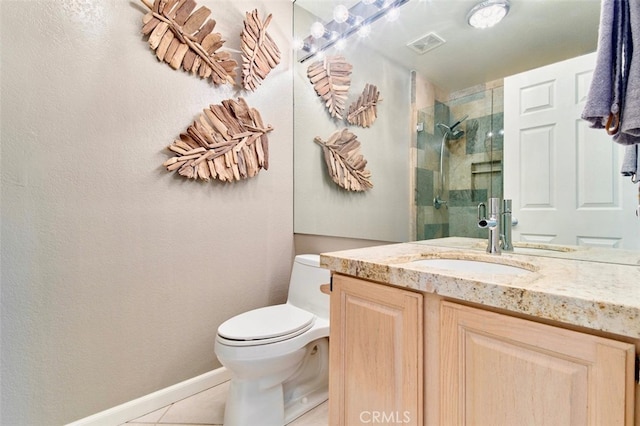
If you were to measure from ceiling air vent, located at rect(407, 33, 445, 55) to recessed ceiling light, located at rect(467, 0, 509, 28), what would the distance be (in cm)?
15

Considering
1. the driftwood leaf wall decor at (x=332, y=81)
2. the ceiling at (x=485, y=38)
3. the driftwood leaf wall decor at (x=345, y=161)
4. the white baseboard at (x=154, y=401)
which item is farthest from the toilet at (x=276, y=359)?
the ceiling at (x=485, y=38)

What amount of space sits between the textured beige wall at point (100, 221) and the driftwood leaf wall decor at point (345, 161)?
63 centimetres

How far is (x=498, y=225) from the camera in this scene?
1012 mm

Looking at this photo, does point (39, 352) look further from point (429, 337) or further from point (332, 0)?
point (332, 0)

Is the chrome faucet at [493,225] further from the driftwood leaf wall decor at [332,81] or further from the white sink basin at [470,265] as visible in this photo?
the driftwood leaf wall decor at [332,81]

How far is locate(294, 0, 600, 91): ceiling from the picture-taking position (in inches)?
38.2

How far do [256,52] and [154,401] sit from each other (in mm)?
1977

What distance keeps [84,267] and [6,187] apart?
0.41 metres

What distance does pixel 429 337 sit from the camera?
27.5 inches

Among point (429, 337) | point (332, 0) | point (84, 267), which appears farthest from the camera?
point (332, 0)

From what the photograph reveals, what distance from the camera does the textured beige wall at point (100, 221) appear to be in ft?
3.64

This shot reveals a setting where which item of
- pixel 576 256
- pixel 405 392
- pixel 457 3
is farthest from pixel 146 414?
pixel 457 3

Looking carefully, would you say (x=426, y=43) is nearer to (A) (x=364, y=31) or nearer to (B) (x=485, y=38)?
(B) (x=485, y=38)

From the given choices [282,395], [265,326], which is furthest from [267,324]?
[282,395]
